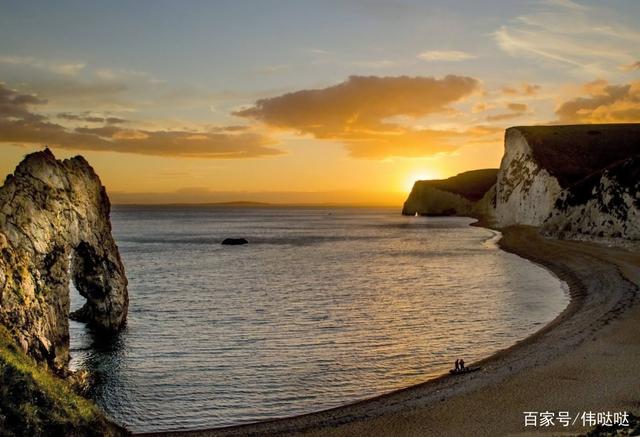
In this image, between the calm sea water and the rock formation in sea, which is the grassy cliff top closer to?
the rock formation in sea

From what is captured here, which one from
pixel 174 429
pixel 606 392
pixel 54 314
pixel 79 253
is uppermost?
pixel 79 253

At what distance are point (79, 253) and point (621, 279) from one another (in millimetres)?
35784

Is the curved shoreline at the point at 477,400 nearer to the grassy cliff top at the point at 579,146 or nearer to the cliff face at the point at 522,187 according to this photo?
the cliff face at the point at 522,187

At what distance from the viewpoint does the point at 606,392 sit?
666 inches

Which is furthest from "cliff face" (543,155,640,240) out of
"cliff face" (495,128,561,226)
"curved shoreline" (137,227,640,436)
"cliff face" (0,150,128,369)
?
"cliff face" (0,150,128,369)

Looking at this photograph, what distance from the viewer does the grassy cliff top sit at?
99438 millimetres

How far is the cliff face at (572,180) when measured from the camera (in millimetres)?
61000

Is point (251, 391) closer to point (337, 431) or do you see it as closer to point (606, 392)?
point (337, 431)

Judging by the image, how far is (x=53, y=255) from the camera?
22969 mm

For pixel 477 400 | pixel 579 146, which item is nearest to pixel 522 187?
pixel 579 146

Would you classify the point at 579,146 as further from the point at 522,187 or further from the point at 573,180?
the point at 573,180

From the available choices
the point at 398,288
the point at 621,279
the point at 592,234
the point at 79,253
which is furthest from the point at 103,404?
the point at 592,234

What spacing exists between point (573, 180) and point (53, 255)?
90615mm

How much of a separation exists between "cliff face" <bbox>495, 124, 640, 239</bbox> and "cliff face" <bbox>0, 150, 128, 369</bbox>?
53.1 metres
